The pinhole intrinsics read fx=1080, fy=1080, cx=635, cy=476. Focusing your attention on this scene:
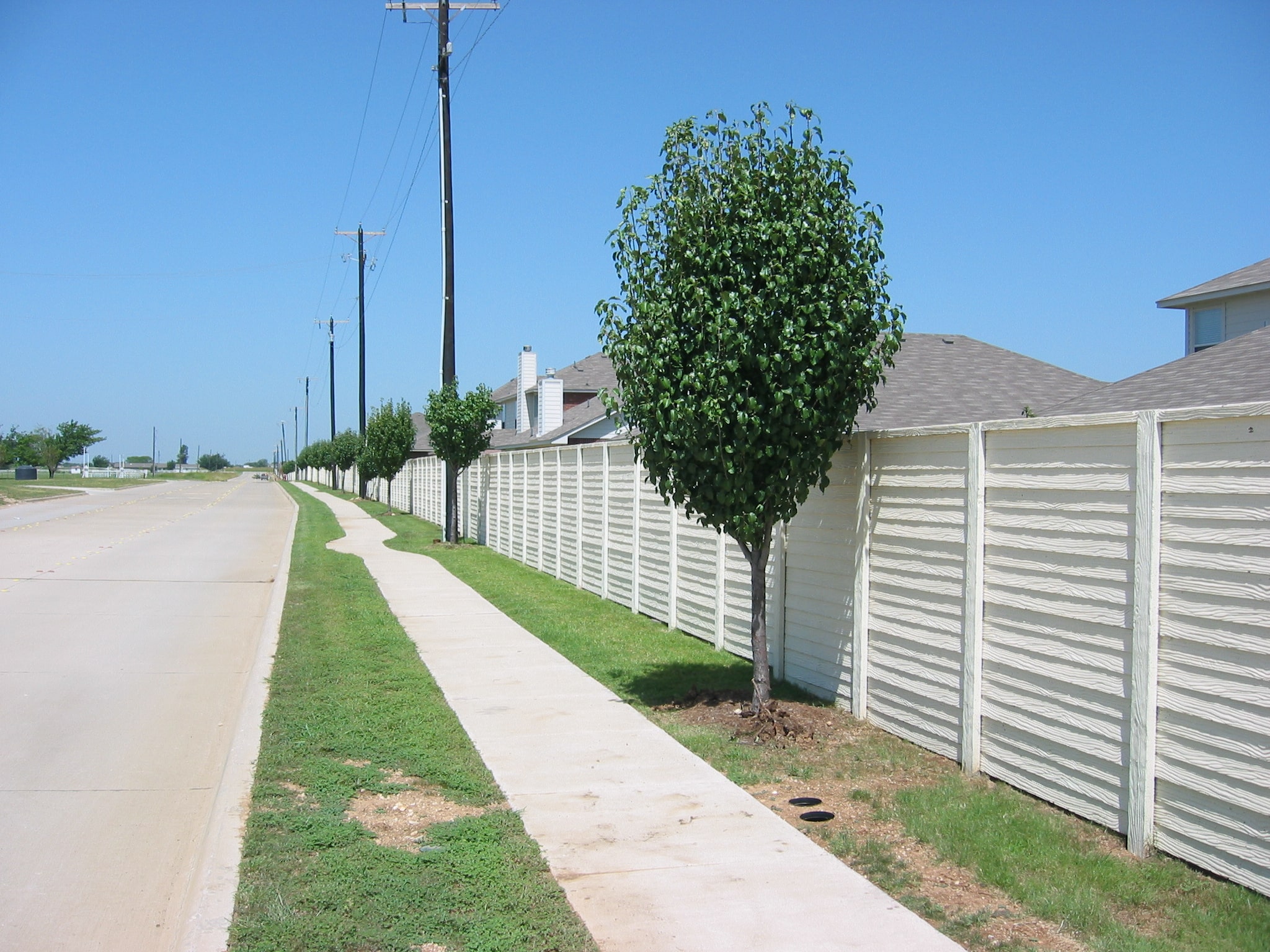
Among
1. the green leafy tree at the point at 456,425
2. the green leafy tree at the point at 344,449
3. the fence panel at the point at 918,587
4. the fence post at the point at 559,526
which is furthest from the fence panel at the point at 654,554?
the green leafy tree at the point at 344,449

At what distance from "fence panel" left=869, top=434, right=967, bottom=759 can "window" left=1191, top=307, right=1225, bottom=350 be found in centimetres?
1260

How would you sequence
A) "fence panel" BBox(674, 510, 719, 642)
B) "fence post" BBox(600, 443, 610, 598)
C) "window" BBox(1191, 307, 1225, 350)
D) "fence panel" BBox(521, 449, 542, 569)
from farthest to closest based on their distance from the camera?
"fence panel" BBox(521, 449, 542, 569) → "window" BBox(1191, 307, 1225, 350) → "fence post" BBox(600, 443, 610, 598) → "fence panel" BBox(674, 510, 719, 642)

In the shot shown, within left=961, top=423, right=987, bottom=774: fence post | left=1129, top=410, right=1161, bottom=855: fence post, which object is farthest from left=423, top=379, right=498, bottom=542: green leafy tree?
left=1129, top=410, right=1161, bottom=855: fence post

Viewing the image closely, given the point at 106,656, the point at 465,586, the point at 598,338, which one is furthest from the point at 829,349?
the point at 465,586

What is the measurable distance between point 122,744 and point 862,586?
5.18 meters

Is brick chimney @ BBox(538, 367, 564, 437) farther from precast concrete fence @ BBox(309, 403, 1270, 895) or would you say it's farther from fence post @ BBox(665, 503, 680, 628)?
precast concrete fence @ BBox(309, 403, 1270, 895)

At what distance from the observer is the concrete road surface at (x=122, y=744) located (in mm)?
4719

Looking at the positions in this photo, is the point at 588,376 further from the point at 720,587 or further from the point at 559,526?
the point at 720,587

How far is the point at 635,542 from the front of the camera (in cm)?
1297

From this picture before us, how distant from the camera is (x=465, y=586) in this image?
1606 centimetres

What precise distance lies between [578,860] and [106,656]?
7351 millimetres

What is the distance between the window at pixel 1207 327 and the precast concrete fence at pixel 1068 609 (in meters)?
12.3

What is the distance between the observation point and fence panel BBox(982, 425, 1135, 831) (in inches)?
202

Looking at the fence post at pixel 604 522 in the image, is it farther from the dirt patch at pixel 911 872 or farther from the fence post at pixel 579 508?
the dirt patch at pixel 911 872
